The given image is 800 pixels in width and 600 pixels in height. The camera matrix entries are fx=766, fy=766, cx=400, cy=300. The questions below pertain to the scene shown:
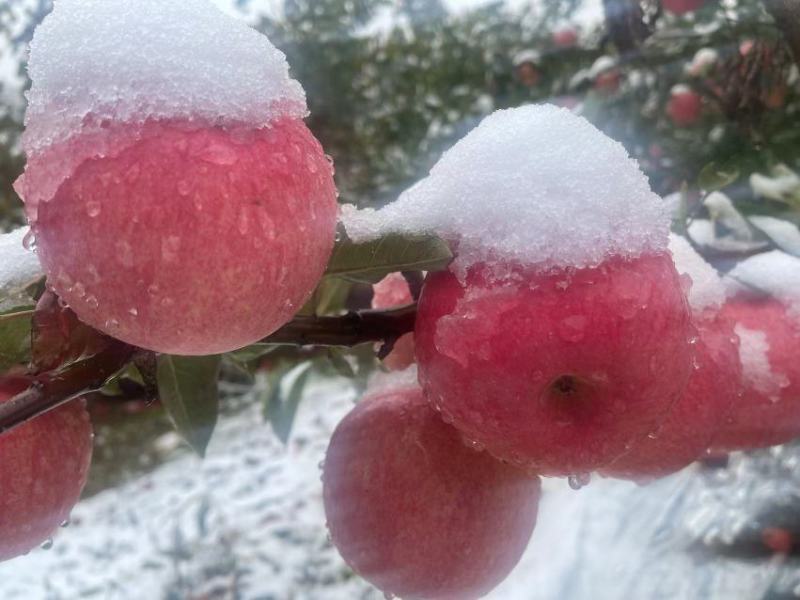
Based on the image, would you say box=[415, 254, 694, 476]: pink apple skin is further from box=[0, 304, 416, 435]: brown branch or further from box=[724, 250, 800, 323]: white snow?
box=[724, 250, 800, 323]: white snow

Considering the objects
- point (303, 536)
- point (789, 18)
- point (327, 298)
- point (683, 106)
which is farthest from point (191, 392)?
point (683, 106)

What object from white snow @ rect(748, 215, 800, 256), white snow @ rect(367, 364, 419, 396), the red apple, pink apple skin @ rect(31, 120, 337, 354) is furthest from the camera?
the red apple

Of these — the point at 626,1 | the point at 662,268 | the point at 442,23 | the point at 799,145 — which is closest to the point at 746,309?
the point at 662,268

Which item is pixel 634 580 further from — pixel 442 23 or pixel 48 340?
pixel 442 23

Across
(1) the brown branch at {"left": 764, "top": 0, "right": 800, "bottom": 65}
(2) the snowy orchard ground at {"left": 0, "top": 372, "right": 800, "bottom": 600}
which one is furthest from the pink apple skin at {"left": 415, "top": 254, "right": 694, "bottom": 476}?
(2) the snowy orchard ground at {"left": 0, "top": 372, "right": 800, "bottom": 600}

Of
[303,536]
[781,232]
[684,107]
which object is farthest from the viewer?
[303,536]

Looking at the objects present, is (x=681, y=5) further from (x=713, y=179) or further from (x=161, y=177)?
(x=161, y=177)
